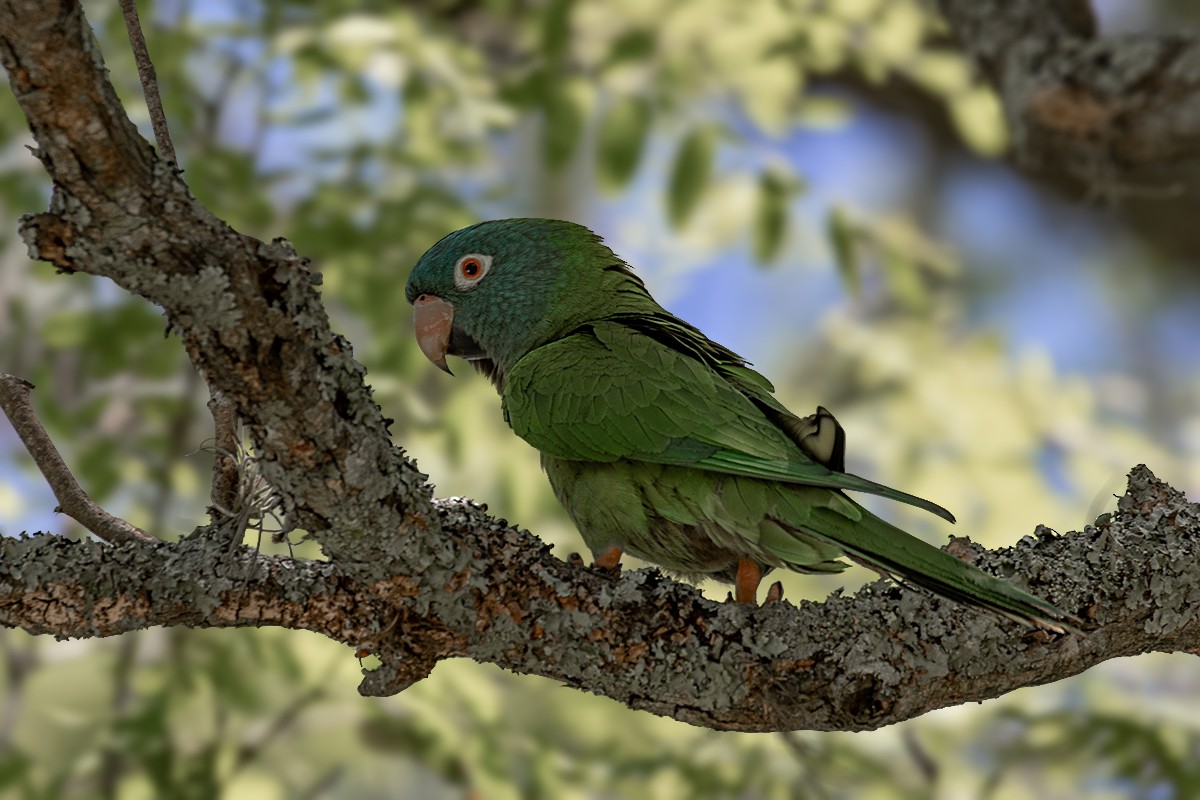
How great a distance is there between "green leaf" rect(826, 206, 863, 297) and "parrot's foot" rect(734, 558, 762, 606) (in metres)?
3.02

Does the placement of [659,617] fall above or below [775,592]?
below

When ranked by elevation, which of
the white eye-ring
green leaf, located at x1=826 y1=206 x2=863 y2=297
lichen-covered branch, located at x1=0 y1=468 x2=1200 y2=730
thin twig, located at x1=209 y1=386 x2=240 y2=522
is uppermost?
green leaf, located at x1=826 y1=206 x2=863 y2=297

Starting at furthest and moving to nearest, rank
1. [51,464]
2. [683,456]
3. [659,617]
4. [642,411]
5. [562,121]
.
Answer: [562,121]
[642,411]
[683,456]
[659,617]
[51,464]

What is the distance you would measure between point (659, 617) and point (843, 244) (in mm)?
3457

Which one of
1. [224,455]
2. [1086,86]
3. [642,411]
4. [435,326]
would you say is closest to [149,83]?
[224,455]

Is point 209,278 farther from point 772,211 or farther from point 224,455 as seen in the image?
point 772,211

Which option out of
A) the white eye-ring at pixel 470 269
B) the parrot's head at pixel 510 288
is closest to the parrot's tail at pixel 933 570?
the parrot's head at pixel 510 288

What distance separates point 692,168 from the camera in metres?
5.75

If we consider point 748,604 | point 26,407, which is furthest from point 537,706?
point 26,407

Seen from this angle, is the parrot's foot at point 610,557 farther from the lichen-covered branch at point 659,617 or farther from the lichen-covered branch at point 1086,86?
the lichen-covered branch at point 1086,86

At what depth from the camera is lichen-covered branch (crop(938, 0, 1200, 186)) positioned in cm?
591

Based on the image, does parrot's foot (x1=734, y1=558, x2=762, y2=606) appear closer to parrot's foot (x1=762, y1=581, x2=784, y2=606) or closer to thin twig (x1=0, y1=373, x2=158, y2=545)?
parrot's foot (x1=762, y1=581, x2=784, y2=606)

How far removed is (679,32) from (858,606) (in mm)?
4848

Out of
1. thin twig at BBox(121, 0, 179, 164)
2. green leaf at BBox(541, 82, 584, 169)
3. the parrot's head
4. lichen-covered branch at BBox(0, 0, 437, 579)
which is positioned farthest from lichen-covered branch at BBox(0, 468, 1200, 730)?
green leaf at BBox(541, 82, 584, 169)
